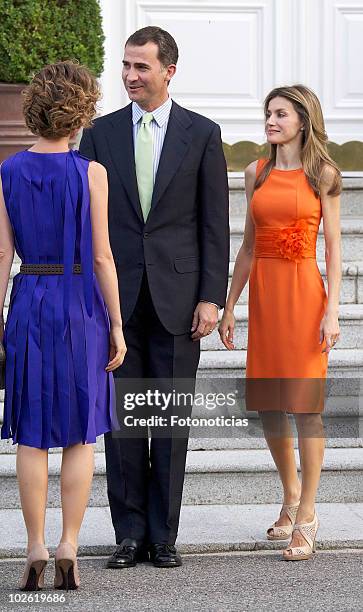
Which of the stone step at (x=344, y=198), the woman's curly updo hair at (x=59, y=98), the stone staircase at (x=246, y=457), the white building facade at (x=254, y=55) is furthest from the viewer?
the white building facade at (x=254, y=55)

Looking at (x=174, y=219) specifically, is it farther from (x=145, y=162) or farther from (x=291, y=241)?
(x=291, y=241)

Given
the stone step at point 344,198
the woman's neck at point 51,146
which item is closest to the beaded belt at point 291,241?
the woman's neck at point 51,146

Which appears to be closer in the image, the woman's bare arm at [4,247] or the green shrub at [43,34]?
the woman's bare arm at [4,247]

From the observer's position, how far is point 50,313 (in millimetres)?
4531

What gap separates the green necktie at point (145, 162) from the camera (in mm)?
5027

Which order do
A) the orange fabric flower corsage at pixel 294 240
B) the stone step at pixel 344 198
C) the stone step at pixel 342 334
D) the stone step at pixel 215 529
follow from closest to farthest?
the orange fabric flower corsage at pixel 294 240 < the stone step at pixel 215 529 < the stone step at pixel 342 334 < the stone step at pixel 344 198

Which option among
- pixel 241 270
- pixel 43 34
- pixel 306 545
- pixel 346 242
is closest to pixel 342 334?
pixel 346 242

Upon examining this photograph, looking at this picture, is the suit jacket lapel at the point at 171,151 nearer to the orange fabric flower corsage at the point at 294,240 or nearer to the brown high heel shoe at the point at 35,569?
the orange fabric flower corsage at the point at 294,240

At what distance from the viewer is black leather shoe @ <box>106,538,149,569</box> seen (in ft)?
16.4

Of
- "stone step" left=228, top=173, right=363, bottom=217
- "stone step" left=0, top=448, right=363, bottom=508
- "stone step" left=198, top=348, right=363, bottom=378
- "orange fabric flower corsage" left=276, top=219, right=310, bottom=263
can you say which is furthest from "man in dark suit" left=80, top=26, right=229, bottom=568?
"stone step" left=228, top=173, right=363, bottom=217

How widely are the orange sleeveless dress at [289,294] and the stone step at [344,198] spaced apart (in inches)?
102

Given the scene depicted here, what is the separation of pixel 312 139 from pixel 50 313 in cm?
128

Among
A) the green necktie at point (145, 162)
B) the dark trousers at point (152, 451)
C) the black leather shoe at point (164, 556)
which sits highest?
the green necktie at point (145, 162)

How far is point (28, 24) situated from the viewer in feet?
23.9
